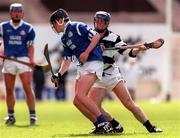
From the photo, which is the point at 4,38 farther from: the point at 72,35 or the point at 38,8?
the point at 38,8

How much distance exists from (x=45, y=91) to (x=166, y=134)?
26136 mm

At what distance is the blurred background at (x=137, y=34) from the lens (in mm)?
39625

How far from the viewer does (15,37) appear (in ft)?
54.3

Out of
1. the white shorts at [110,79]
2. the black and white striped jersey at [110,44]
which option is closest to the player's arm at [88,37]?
the black and white striped jersey at [110,44]

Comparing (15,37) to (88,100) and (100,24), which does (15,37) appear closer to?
(100,24)

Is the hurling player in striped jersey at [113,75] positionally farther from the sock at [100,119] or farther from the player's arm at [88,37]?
the sock at [100,119]

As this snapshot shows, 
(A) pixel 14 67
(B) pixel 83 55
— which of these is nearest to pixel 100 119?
(B) pixel 83 55

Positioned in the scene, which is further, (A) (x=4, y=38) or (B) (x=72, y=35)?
(A) (x=4, y=38)

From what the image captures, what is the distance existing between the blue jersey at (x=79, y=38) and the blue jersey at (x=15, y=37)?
335 cm

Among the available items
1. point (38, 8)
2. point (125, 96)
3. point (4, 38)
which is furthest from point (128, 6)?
point (125, 96)

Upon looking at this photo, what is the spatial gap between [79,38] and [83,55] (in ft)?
1.03

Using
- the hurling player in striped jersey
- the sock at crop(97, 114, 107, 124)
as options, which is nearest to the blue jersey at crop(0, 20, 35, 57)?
the hurling player in striped jersey

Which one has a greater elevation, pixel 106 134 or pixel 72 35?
pixel 72 35

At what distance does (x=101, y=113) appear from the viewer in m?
13.5
